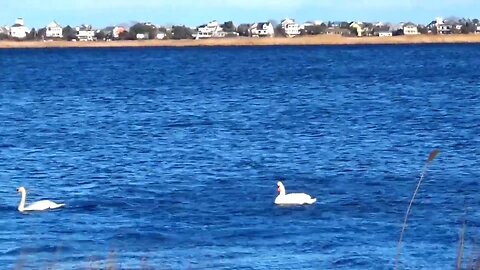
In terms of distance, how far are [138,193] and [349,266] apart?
7.18 metres

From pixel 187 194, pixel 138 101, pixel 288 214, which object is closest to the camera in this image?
pixel 288 214

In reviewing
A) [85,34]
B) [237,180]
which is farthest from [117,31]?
[237,180]

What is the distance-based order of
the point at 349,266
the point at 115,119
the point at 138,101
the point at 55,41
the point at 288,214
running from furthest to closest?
the point at 55,41, the point at 138,101, the point at 115,119, the point at 288,214, the point at 349,266

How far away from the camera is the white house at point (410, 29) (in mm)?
176375

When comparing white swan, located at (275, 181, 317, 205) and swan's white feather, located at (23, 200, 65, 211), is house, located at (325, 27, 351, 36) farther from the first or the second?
swan's white feather, located at (23, 200, 65, 211)

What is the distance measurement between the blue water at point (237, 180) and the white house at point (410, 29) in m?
124

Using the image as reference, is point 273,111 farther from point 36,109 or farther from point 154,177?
point 154,177

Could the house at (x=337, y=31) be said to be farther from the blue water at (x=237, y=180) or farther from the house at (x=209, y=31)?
the blue water at (x=237, y=180)

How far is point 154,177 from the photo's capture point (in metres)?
24.4

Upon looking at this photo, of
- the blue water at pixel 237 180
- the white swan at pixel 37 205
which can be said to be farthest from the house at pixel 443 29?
the white swan at pixel 37 205

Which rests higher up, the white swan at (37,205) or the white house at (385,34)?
the white swan at (37,205)

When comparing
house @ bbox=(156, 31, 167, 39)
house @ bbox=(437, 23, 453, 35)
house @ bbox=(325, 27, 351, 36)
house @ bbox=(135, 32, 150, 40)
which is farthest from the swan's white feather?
house @ bbox=(325, 27, 351, 36)

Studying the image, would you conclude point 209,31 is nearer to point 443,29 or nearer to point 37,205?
point 443,29

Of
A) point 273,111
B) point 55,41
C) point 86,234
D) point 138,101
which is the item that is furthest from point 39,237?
point 55,41
